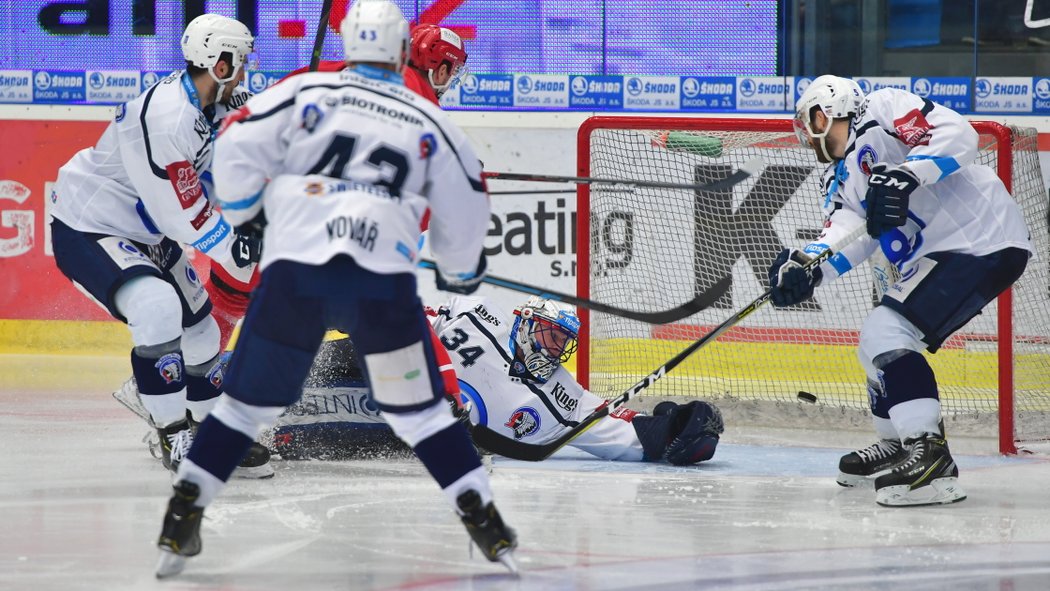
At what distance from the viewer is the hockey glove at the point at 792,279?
12.2ft

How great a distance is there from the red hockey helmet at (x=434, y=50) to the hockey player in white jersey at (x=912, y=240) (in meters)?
1.08

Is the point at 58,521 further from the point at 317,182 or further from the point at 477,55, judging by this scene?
the point at 477,55

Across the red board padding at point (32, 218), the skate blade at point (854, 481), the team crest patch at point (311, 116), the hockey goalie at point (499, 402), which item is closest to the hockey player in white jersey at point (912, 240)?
the skate blade at point (854, 481)

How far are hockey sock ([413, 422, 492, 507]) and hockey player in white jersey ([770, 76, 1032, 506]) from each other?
137 cm

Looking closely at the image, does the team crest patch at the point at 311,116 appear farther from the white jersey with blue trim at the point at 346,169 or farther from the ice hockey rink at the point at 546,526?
the ice hockey rink at the point at 546,526

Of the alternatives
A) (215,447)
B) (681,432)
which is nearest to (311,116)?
(215,447)

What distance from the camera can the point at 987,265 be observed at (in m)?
3.68

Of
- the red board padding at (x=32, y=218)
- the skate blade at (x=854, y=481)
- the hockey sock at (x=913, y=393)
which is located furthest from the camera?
the red board padding at (x=32, y=218)

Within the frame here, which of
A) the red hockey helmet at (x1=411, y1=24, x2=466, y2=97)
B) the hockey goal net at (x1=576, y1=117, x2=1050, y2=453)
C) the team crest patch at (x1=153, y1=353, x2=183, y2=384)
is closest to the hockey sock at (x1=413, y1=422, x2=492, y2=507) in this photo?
the team crest patch at (x1=153, y1=353, x2=183, y2=384)

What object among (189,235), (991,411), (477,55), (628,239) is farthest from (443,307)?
(477,55)

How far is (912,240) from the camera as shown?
12.3ft

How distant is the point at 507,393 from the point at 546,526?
0.89 m

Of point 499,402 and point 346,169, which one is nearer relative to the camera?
point 346,169

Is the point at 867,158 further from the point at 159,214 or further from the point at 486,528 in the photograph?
the point at 159,214
